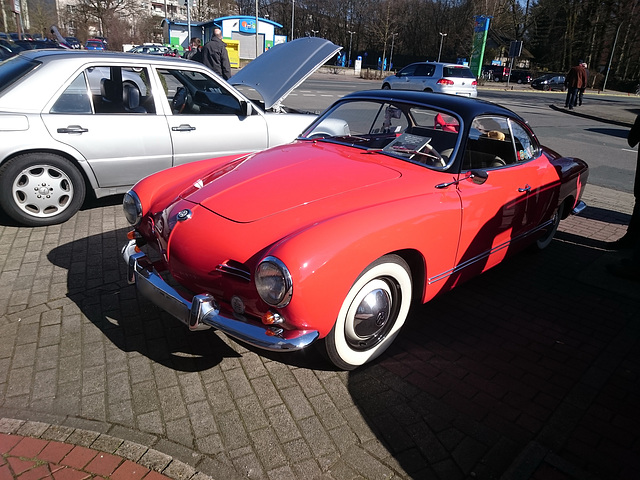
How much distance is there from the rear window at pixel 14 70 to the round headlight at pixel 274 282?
4.01m

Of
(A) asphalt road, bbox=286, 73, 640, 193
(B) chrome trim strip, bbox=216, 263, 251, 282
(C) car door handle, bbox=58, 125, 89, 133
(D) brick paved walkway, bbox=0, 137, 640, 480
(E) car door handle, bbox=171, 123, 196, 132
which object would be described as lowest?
(D) brick paved walkway, bbox=0, 137, 640, 480

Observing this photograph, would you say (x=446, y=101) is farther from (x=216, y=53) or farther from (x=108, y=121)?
(x=216, y=53)

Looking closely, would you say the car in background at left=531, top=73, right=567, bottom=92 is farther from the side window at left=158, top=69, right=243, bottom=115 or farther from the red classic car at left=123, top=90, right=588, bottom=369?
the red classic car at left=123, top=90, right=588, bottom=369

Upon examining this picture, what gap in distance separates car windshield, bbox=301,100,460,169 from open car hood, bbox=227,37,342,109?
1850 millimetres

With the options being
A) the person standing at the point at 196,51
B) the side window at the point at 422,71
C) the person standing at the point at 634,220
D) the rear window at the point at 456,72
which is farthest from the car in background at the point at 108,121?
the side window at the point at 422,71

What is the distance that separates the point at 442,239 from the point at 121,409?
85.8 inches

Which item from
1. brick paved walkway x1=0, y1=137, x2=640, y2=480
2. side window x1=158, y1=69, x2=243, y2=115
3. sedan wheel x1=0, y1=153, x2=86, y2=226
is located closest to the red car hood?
brick paved walkway x1=0, y1=137, x2=640, y2=480

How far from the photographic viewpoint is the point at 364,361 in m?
2.98

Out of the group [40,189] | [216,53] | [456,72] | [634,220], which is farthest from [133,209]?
[456,72]

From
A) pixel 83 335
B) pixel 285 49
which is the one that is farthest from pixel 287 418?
pixel 285 49

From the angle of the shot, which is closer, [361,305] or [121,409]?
[121,409]

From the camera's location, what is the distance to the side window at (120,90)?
5086mm

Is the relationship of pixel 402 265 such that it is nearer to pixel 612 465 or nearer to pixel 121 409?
pixel 612 465

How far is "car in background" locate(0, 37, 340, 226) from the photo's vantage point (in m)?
4.71
